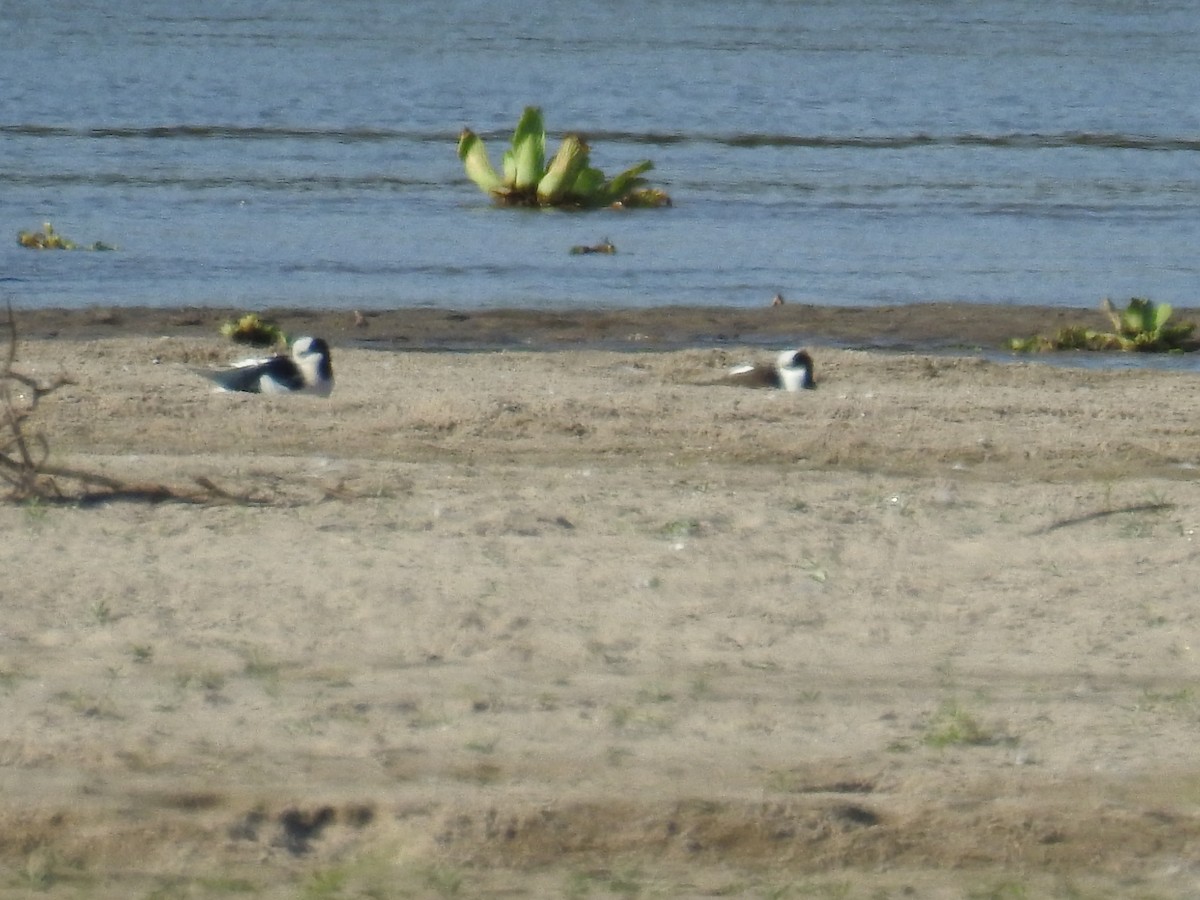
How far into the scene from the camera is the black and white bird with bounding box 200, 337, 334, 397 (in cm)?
948

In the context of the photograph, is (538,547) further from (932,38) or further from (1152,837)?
(932,38)

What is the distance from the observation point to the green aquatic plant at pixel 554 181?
2112cm

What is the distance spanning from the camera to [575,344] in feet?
42.1

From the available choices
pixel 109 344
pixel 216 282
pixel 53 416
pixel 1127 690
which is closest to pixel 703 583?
pixel 1127 690

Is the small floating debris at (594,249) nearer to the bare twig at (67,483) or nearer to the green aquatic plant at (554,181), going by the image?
the green aquatic plant at (554,181)

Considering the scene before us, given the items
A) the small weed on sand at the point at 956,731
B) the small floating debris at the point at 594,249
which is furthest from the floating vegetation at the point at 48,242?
the small weed on sand at the point at 956,731

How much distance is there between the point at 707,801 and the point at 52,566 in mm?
2364

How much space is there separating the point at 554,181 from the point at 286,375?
11948mm

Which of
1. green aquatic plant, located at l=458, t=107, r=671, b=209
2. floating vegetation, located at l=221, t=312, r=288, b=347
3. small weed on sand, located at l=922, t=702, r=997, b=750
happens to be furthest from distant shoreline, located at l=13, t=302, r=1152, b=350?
small weed on sand, located at l=922, t=702, r=997, b=750

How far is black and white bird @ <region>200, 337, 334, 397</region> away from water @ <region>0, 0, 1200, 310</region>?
14.5 ft

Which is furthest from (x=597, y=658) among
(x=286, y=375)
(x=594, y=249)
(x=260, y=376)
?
(x=594, y=249)

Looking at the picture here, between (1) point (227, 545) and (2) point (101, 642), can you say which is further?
(1) point (227, 545)

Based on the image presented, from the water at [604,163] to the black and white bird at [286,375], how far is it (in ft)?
14.5

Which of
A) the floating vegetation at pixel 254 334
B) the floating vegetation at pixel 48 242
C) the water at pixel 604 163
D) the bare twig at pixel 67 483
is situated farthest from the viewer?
the floating vegetation at pixel 48 242
